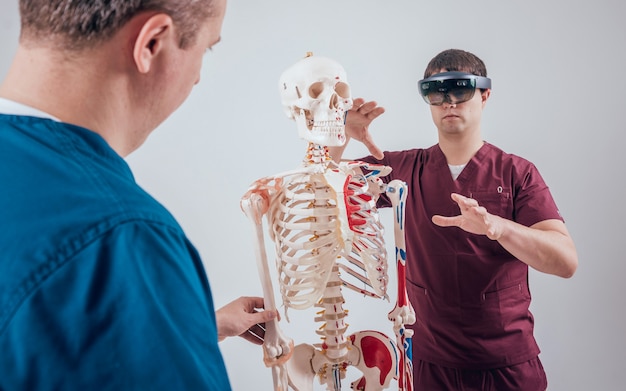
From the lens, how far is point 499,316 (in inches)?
76.2

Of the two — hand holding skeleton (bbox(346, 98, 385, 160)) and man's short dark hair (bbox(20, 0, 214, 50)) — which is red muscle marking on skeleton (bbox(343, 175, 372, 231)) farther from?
man's short dark hair (bbox(20, 0, 214, 50))

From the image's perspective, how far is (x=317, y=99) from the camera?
164 cm

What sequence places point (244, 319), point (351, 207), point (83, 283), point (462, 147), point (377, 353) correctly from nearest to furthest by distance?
point (83, 283)
point (244, 319)
point (351, 207)
point (377, 353)
point (462, 147)

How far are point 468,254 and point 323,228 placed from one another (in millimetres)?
557

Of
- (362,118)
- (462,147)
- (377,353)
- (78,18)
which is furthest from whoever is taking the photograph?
(462,147)

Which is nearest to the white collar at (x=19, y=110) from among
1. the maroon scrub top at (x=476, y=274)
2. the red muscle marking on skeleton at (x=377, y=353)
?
the red muscle marking on skeleton at (x=377, y=353)

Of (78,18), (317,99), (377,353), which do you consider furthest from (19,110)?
(377,353)

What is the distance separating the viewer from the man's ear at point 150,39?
681 millimetres

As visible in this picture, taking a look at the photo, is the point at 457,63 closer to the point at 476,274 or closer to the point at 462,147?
the point at 462,147

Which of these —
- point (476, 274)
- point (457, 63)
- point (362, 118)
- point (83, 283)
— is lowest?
point (476, 274)

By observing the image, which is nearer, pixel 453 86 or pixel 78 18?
pixel 78 18

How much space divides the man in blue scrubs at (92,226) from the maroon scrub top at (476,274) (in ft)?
4.55

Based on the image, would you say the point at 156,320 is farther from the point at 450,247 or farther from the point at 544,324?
the point at 544,324

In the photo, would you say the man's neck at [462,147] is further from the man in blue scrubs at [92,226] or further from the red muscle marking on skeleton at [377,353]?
the man in blue scrubs at [92,226]
